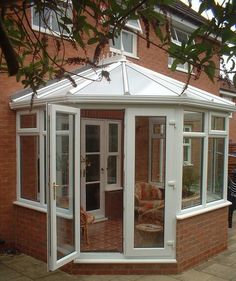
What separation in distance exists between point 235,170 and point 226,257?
480 centimetres

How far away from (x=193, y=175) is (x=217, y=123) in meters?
1.14

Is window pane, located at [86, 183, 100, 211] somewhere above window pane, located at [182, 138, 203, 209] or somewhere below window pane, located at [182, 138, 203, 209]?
below

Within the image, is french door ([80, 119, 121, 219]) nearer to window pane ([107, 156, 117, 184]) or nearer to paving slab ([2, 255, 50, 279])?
window pane ([107, 156, 117, 184])

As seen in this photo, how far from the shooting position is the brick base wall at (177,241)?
224 inches

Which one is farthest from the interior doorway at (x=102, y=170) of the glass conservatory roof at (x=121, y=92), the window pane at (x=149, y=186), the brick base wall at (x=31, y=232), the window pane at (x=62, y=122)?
the window pane at (x=62, y=122)

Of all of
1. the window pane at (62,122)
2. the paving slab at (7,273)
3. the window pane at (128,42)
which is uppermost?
the window pane at (128,42)

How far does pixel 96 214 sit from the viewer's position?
27.9 ft

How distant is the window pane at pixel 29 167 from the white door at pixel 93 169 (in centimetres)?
159

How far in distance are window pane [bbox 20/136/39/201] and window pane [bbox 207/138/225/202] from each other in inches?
121

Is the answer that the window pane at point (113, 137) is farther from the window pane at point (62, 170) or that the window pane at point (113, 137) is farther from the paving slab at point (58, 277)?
the paving slab at point (58, 277)

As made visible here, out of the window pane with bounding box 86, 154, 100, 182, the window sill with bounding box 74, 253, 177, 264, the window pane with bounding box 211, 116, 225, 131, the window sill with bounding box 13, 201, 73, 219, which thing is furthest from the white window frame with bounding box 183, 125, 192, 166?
the window pane with bounding box 86, 154, 100, 182

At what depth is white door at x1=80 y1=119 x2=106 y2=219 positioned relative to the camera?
8250 mm

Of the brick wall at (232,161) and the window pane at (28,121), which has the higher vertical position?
the window pane at (28,121)

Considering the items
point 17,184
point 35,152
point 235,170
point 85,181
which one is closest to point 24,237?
point 17,184
